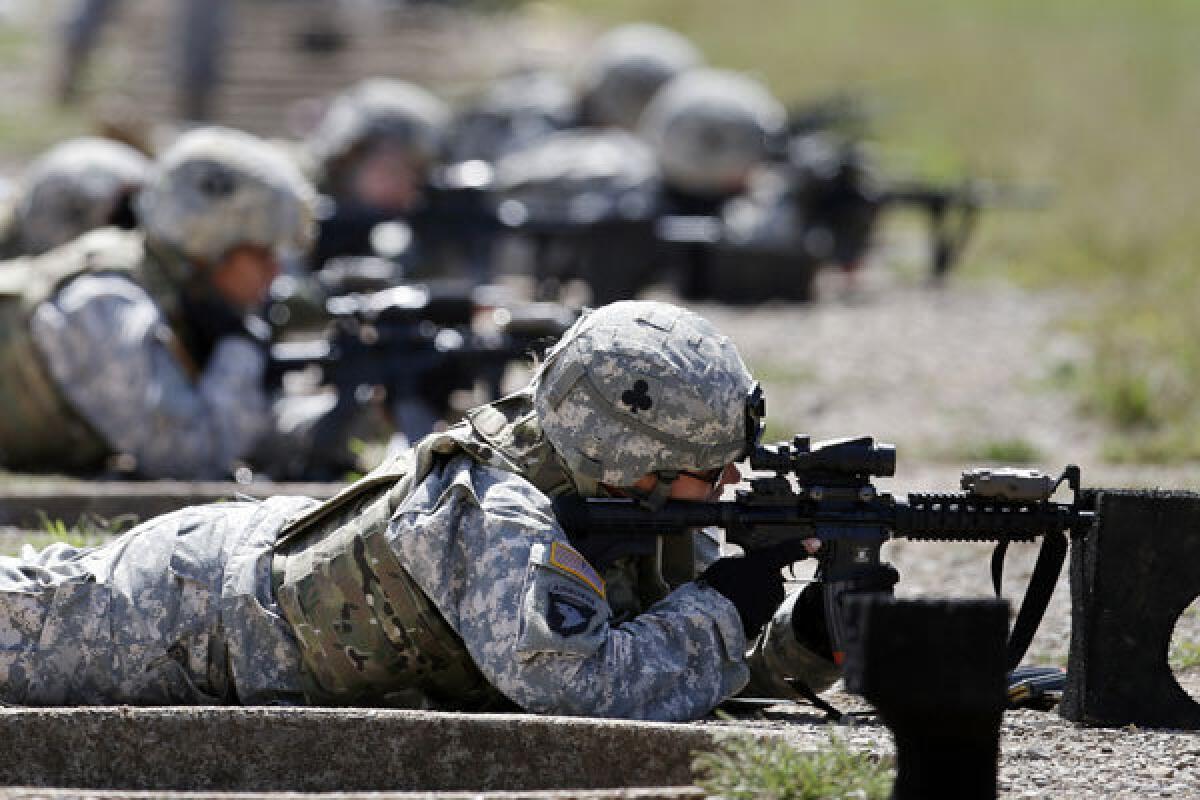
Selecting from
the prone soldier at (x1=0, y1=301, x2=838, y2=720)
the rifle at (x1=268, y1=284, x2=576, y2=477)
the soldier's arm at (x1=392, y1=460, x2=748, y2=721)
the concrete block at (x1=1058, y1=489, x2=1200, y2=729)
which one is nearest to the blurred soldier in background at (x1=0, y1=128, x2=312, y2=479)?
the rifle at (x1=268, y1=284, x2=576, y2=477)

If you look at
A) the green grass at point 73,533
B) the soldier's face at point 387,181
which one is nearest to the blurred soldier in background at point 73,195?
the soldier's face at point 387,181

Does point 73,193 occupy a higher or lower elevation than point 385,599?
higher

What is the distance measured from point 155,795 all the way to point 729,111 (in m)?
Result: 13.8

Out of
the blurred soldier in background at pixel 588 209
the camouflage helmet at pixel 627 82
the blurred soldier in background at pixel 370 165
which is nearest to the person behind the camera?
the blurred soldier in background at pixel 370 165

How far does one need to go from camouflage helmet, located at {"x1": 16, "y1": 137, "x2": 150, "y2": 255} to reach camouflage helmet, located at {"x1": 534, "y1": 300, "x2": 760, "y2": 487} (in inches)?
261

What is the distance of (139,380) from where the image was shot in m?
9.06

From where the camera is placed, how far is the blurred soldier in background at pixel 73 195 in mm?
11266

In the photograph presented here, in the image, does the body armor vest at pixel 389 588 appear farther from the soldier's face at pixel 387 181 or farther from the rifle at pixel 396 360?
the soldier's face at pixel 387 181

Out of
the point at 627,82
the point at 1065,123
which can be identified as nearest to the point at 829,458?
the point at 627,82

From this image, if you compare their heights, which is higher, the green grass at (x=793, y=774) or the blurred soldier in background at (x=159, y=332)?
the blurred soldier in background at (x=159, y=332)

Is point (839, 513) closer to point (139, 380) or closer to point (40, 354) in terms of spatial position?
point (139, 380)

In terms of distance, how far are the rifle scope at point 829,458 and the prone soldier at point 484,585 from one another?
6 cm

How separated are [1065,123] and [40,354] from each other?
76.2 ft

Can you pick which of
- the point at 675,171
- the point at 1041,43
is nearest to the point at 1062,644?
the point at 675,171
